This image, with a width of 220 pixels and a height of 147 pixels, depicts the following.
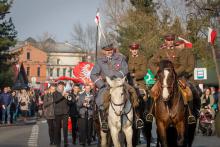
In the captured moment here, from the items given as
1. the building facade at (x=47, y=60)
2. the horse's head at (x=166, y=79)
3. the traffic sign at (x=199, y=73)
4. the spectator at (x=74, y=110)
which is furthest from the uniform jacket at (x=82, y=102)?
the building facade at (x=47, y=60)

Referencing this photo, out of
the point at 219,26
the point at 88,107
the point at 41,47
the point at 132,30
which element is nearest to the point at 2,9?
the point at 132,30

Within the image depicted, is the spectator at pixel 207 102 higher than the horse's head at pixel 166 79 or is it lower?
lower

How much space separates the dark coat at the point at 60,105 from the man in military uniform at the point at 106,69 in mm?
6651

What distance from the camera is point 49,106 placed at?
23.2 metres

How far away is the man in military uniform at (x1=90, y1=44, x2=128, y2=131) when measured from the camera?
52.4ft

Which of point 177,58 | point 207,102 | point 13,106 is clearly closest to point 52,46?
point 13,106

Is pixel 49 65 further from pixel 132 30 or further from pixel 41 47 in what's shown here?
pixel 132 30

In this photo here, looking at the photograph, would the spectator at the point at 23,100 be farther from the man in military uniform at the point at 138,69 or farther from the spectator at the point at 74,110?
the man in military uniform at the point at 138,69

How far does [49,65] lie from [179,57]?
525ft

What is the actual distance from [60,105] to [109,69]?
7.06 m

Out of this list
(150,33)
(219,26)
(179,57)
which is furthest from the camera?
(150,33)

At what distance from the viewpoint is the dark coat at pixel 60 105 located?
22.9m

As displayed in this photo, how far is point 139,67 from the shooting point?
17.5 m

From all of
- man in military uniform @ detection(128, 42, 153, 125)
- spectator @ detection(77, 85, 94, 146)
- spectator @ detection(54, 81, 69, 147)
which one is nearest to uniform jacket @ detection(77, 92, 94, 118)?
spectator @ detection(77, 85, 94, 146)
